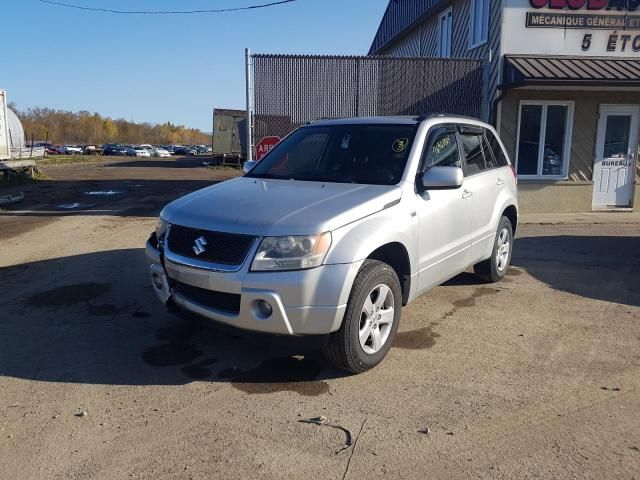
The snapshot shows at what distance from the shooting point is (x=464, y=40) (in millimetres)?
14102

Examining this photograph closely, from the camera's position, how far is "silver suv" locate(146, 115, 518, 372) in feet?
11.3

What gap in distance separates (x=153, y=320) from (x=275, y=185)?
173cm

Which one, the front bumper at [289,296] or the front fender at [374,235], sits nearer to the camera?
the front bumper at [289,296]

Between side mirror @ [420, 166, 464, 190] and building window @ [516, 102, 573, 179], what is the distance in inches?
351

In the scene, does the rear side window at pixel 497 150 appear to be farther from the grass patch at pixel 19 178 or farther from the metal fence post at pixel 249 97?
the grass patch at pixel 19 178

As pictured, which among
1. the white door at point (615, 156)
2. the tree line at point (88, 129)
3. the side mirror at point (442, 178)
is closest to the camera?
the side mirror at point (442, 178)

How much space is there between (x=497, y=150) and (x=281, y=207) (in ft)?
11.5

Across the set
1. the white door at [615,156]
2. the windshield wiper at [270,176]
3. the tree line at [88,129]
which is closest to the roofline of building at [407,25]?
the white door at [615,156]

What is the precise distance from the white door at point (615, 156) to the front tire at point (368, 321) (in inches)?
415

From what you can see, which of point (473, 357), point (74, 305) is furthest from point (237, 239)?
point (74, 305)

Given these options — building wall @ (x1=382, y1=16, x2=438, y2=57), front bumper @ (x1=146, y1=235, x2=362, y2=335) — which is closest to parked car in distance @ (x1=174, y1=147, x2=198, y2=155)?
building wall @ (x1=382, y1=16, x2=438, y2=57)

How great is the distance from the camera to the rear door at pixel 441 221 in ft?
14.5

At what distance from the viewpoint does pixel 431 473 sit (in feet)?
9.12

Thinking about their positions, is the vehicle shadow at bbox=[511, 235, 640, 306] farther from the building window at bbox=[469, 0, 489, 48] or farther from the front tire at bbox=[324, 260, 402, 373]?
the building window at bbox=[469, 0, 489, 48]
